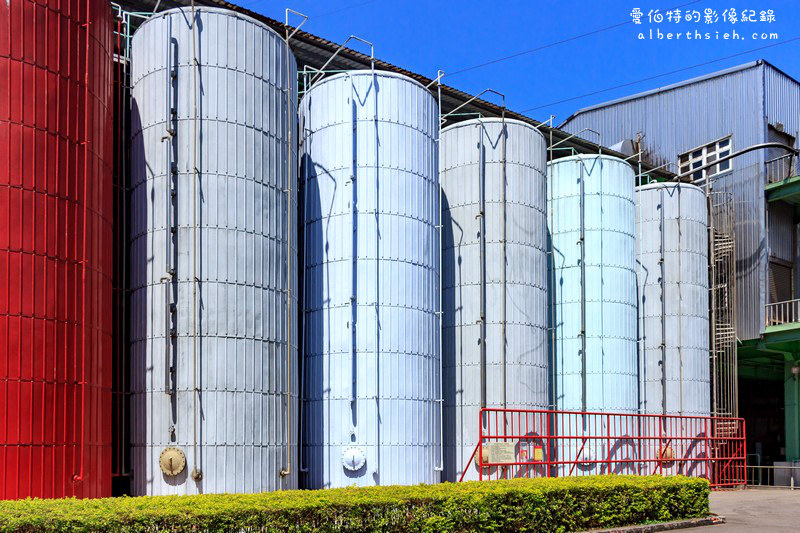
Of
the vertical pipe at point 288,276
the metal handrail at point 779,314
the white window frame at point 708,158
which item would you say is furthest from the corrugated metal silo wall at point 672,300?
the vertical pipe at point 288,276

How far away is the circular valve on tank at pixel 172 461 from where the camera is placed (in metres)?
19.5

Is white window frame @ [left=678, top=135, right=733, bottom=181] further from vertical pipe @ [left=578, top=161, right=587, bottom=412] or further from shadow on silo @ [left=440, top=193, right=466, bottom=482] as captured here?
shadow on silo @ [left=440, top=193, right=466, bottom=482]

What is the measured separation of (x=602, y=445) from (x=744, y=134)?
62.4 feet

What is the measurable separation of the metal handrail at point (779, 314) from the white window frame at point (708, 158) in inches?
264

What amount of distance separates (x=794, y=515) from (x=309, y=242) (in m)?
15.9

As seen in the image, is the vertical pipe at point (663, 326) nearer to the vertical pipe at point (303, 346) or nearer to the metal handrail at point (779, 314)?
the metal handrail at point (779, 314)

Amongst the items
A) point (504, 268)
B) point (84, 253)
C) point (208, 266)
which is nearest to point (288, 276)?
point (208, 266)

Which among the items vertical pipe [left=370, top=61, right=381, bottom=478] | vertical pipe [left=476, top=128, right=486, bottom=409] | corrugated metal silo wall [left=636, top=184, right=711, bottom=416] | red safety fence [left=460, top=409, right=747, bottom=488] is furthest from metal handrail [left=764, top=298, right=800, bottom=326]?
vertical pipe [left=370, top=61, right=381, bottom=478]

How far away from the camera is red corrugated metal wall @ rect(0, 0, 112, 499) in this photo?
16344mm

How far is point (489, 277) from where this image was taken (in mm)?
28328

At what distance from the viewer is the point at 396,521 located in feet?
53.6

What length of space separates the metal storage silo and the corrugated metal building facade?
10047 mm

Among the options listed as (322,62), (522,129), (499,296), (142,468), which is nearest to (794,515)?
(499,296)

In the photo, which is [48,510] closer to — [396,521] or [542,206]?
[396,521]
